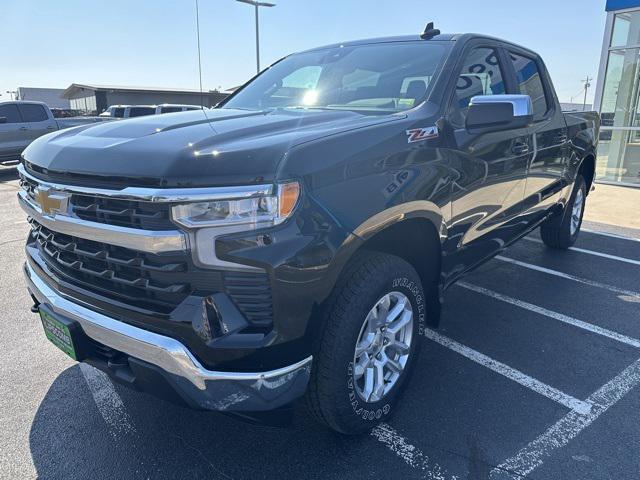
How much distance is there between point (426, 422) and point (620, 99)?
11.1m

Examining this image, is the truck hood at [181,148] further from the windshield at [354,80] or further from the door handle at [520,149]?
the door handle at [520,149]

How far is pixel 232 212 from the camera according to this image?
1.81 metres

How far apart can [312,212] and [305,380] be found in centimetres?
69

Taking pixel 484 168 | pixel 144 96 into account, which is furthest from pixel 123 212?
pixel 144 96

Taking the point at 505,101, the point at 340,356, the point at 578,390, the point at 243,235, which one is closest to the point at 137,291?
the point at 243,235

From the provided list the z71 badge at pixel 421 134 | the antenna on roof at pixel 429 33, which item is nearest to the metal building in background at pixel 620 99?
the antenna on roof at pixel 429 33

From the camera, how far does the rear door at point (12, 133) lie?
13.0m

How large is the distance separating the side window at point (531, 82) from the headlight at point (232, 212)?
3.00 metres

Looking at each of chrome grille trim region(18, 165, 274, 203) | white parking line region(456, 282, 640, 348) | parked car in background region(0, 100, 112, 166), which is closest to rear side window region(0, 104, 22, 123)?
parked car in background region(0, 100, 112, 166)

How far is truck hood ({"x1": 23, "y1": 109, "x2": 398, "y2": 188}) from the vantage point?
183 cm

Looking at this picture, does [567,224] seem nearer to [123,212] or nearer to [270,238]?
[270,238]

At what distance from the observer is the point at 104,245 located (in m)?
2.05

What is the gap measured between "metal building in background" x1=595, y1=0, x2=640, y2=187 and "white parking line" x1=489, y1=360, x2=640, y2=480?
9.29 meters

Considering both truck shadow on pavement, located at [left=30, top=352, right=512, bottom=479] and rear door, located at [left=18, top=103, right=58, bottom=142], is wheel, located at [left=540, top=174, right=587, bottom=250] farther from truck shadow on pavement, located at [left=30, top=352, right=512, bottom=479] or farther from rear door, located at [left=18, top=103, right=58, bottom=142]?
rear door, located at [left=18, top=103, right=58, bottom=142]
